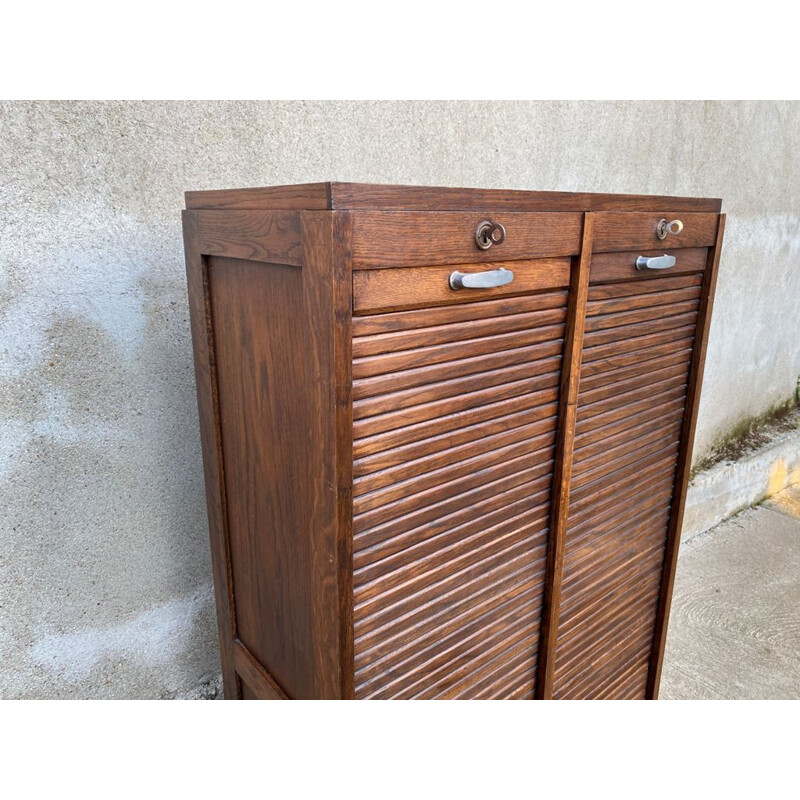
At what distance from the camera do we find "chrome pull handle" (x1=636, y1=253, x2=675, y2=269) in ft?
4.31

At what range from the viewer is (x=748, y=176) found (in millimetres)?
3076

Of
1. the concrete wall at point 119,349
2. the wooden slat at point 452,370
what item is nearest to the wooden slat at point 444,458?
the wooden slat at point 452,370

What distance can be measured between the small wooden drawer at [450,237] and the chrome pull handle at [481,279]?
2 cm

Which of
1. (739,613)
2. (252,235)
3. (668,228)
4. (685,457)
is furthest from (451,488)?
(739,613)

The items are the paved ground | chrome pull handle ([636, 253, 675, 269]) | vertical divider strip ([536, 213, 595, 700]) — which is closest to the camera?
vertical divider strip ([536, 213, 595, 700])

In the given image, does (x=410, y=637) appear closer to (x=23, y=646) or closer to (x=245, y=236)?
(x=245, y=236)

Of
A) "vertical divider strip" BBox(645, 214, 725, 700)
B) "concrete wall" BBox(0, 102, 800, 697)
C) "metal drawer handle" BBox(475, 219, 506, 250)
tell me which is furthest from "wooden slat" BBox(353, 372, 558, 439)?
"concrete wall" BBox(0, 102, 800, 697)

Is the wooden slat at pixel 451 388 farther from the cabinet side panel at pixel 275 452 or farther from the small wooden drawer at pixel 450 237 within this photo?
the small wooden drawer at pixel 450 237

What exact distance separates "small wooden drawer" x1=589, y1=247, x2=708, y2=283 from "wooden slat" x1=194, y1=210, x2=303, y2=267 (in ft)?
1.95

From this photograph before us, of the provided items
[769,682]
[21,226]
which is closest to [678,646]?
[769,682]

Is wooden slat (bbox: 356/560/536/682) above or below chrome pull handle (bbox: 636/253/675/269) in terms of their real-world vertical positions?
below

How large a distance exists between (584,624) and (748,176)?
249cm

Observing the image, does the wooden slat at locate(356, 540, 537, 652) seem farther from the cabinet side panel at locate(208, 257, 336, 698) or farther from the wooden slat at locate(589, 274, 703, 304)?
the wooden slat at locate(589, 274, 703, 304)

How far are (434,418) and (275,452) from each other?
11.0 inches
